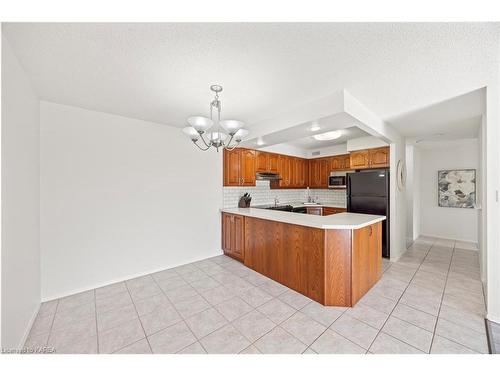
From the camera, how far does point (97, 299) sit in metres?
2.34

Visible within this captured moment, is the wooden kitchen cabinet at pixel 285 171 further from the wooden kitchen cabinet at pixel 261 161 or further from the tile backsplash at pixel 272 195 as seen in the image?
the wooden kitchen cabinet at pixel 261 161

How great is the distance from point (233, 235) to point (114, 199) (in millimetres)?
1891

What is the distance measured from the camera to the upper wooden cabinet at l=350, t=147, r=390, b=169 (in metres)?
3.68

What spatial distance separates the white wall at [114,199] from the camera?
2371 mm

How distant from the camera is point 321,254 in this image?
2160 mm

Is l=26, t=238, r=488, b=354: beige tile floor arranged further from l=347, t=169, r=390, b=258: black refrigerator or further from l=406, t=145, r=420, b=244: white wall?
l=406, t=145, r=420, b=244: white wall

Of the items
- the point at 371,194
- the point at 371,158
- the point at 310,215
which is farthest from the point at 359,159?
the point at 310,215

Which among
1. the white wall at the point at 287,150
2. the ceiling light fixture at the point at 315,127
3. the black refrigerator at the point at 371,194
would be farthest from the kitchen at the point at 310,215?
the ceiling light fixture at the point at 315,127

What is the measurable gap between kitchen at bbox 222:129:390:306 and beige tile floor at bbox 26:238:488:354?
0.71ft

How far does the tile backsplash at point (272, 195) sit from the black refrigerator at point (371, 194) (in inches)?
44.2

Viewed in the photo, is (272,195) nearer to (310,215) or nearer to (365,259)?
(310,215)

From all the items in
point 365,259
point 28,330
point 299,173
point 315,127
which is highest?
point 315,127
